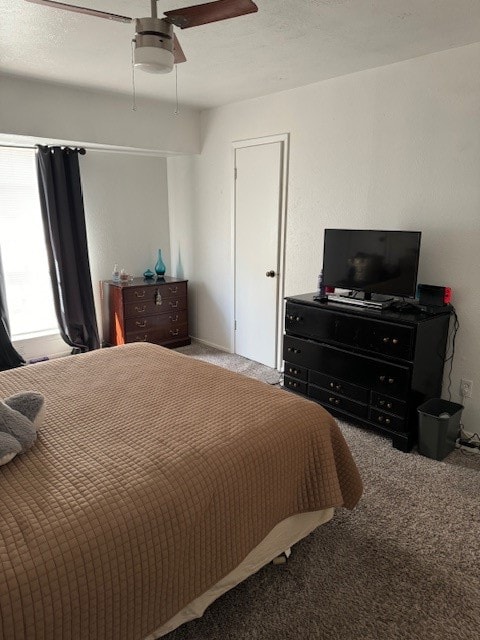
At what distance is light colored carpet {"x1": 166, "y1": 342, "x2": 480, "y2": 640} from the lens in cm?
160

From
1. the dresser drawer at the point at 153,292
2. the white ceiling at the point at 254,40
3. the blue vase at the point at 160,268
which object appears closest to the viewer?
the white ceiling at the point at 254,40

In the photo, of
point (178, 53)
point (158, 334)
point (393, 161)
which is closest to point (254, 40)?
point (178, 53)

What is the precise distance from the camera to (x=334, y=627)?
1610 mm

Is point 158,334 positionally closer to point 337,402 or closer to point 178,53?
point 337,402

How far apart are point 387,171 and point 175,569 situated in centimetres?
287

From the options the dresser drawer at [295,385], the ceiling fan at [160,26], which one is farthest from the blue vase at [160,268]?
the ceiling fan at [160,26]

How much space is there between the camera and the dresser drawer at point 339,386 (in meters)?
2.99

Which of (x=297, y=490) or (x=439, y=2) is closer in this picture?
(x=297, y=490)

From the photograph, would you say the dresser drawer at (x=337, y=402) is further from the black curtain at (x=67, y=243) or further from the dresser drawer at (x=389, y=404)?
the black curtain at (x=67, y=243)

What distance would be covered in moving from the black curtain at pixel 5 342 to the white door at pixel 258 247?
86.7 inches

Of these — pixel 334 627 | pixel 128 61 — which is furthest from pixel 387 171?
pixel 334 627

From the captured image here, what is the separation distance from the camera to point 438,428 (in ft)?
8.66

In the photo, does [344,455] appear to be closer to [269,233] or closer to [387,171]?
[387,171]

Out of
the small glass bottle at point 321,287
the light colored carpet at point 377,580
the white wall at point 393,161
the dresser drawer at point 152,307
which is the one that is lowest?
the light colored carpet at point 377,580
